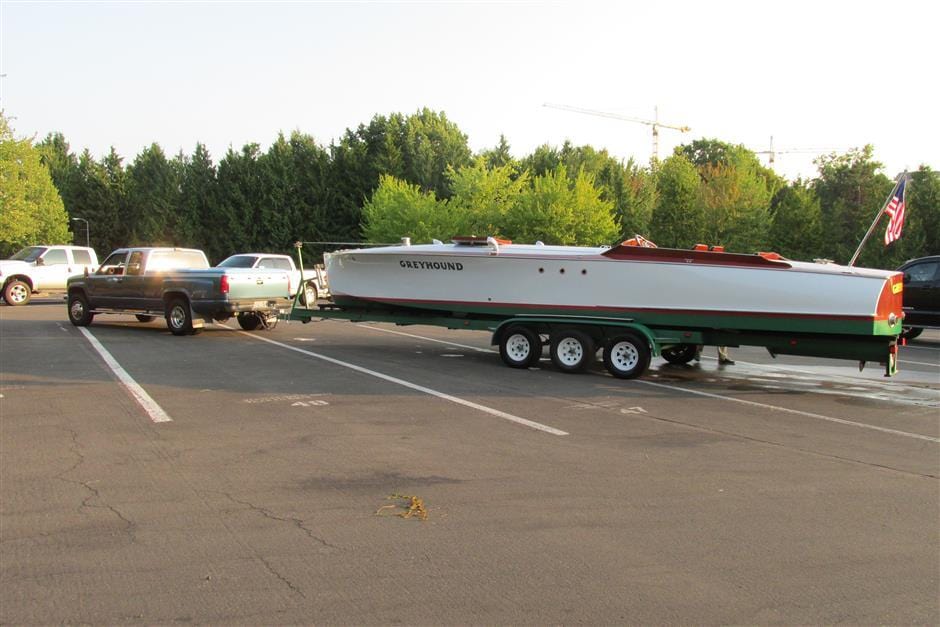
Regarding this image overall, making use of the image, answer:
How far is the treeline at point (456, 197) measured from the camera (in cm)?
4394

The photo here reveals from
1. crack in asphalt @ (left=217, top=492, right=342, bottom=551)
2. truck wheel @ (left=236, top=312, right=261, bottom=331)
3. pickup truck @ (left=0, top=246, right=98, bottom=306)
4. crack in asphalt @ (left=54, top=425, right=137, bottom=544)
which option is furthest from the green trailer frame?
pickup truck @ (left=0, top=246, right=98, bottom=306)

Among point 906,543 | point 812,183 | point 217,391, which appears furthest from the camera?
point 812,183

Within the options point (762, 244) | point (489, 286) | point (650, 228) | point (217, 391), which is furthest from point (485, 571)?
point (650, 228)

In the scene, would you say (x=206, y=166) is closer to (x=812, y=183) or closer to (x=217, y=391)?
(x=812, y=183)

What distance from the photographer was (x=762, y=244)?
4528 centimetres

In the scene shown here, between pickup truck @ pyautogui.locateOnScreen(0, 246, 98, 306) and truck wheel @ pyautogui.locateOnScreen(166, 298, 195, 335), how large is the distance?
39.6 feet

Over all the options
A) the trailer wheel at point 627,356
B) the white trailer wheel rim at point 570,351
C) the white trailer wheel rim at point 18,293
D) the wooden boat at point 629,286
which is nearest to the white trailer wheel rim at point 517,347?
the wooden boat at point 629,286

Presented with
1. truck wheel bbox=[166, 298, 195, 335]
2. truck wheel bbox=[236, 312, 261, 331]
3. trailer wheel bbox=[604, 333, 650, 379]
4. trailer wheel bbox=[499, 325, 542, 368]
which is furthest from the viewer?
truck wheel bbox=[236, 312, 261, 331]

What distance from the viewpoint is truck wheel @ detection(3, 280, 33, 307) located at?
91.3 ft

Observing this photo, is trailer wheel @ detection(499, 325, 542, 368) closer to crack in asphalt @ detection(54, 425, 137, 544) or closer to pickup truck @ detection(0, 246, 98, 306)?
crack in asphalt @ detection(54, 425, 137, 544)

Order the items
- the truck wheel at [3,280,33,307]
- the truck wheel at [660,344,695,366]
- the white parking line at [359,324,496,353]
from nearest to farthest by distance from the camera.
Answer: the truck wheel at [660,344,695,366] → the white parking line at [359,324,496,353] → the truck wheel at [3,280,33,307]

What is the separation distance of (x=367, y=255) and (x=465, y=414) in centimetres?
618

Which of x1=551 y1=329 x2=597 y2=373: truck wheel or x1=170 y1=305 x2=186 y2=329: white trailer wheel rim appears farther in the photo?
x1=170 y1=305 x2=186 y2=329: white trailer wheel rim

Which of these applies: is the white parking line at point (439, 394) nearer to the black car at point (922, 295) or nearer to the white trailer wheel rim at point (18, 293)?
the black car at point (922, 295)
